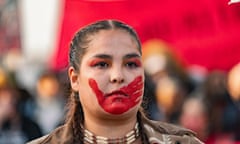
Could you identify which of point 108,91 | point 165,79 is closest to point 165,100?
point 165,79

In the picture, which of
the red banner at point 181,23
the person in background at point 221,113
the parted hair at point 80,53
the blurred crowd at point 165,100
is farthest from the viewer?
the red banner at point 181,23

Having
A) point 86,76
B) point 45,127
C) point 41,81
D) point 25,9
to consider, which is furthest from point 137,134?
point 25,9

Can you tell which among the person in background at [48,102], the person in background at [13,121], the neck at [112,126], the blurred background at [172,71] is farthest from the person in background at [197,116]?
the neck at [112,126]

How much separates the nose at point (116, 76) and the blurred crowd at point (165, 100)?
222 centimetres

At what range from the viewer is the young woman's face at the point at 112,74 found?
416 cm

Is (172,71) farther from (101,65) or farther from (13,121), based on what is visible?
(101,65)

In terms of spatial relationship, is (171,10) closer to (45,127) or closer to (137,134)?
(45,127)

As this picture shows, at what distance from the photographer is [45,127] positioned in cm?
897

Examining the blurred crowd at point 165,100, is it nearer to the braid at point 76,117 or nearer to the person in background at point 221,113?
the person in background at point 221,113

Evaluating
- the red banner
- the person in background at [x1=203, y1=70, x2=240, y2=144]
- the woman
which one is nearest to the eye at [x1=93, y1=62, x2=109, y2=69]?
the woman

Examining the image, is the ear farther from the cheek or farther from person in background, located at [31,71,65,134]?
person in background, located at [31,71,65,134]

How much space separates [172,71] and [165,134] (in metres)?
4.00

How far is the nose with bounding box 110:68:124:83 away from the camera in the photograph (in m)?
4.13

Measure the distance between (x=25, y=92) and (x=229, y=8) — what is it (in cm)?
220
